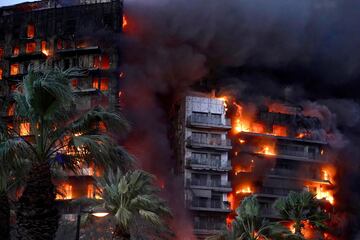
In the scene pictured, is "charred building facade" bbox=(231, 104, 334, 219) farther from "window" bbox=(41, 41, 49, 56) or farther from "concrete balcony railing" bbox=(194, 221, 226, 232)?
"window" bbox=(41, 41, 49, 56)

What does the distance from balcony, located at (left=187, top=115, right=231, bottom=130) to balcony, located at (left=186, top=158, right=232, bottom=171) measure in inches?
190

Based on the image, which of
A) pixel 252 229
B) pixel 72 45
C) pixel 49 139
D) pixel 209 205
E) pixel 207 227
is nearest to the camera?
pixel 49 139

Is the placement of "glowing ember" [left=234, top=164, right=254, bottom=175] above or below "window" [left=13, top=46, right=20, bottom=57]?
below

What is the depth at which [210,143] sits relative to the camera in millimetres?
93250

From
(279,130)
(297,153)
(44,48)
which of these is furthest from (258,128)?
(44,48)

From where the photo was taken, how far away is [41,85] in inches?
1054

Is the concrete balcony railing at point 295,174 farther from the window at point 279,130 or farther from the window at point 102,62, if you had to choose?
the window at point 102,62

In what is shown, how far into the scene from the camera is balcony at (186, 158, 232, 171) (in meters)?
90.8

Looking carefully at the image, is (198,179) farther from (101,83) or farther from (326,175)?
(326,175)

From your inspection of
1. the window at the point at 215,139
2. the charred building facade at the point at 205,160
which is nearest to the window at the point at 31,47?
the charred building facade at the point at 205,160

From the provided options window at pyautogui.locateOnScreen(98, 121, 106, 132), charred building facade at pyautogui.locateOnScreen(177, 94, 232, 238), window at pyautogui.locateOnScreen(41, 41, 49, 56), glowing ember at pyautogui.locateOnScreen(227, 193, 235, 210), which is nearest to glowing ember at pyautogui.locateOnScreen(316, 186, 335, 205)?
glowing ember at pyautogui.locateOnScreen(227, 193, 235, 210)

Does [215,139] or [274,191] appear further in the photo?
[274,191]

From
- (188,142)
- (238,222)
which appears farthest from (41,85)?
(188,142)

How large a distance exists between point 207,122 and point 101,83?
15.8 m
